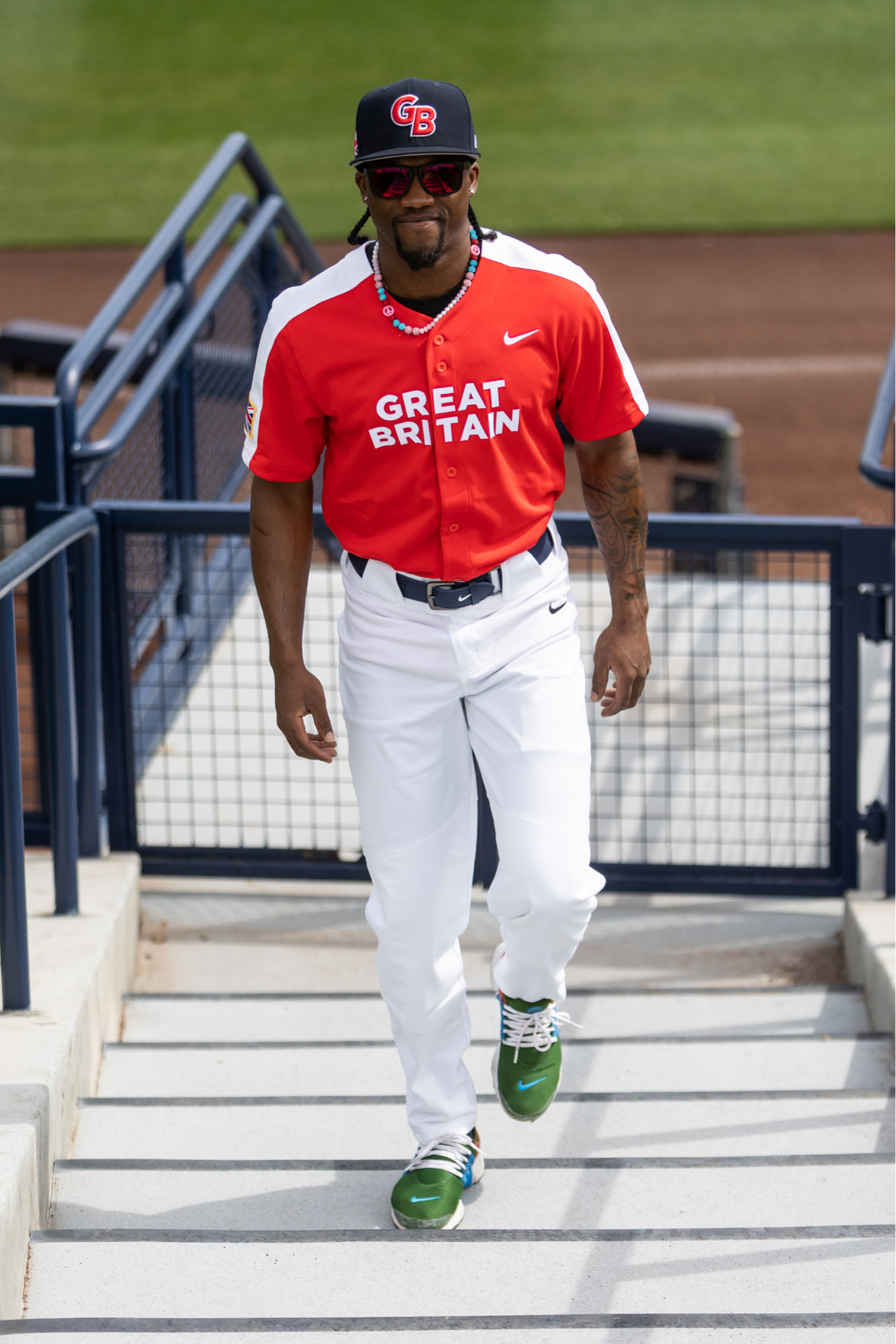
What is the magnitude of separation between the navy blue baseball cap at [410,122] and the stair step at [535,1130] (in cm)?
202

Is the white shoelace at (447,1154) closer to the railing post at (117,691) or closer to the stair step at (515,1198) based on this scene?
the stair step at (515,1198)

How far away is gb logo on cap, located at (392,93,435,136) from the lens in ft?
8.39

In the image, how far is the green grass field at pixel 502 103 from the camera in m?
19.6

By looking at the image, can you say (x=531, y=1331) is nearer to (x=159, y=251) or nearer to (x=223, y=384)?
(x=159, y=251)

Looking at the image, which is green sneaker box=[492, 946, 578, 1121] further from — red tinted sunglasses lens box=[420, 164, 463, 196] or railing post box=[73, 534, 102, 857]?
railing post box=[73, 534, 102, 857]

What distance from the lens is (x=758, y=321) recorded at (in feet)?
51.7

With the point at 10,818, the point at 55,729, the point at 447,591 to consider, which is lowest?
the point at 10,818

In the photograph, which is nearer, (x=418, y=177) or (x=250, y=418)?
(x=418, y=177)

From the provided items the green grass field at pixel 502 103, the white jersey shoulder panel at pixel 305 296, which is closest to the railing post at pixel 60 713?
the white jersey shoulder panel at pixel 305 296

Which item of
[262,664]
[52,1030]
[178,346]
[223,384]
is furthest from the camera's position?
[223,384]

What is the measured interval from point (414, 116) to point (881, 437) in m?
2.03

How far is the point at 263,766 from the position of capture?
460cm

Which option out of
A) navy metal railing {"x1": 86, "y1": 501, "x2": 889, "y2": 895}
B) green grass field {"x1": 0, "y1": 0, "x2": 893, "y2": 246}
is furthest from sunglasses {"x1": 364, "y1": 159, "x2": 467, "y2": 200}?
green grass field {"x1": 0, "y1": 0, "x2": 893, "y2": 246}

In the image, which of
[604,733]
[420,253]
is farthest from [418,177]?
[604,733]
